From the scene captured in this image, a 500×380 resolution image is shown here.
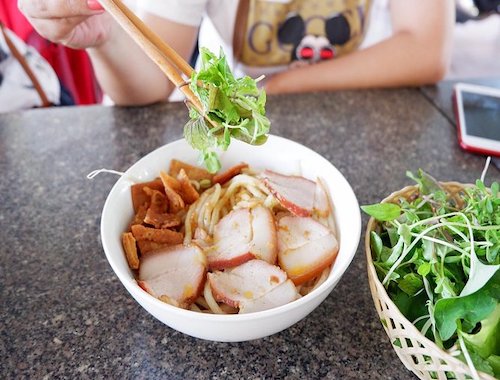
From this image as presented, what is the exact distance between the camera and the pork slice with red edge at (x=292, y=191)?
726 mm

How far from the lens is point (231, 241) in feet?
2.26

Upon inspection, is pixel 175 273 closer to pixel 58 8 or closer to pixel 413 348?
pixel 413 348

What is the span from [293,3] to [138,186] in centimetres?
71

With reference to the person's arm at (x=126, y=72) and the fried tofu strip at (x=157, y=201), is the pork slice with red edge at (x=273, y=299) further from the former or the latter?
the person's arm at (x=126, y=72)

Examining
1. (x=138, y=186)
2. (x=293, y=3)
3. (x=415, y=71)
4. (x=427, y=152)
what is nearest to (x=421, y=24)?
(x=415, y=71)

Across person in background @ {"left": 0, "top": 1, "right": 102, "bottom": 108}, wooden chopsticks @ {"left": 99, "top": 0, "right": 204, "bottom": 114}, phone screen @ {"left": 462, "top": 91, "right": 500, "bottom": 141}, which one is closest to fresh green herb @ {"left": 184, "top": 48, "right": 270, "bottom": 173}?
wooden chopsticks @ {"left": 99, "top": 0, "right": 204, "bottom": 114}

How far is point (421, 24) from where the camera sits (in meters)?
1.26

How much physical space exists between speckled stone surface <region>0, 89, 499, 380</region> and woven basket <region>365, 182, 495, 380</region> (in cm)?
5

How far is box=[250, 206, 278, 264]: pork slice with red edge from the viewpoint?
66 centimetres

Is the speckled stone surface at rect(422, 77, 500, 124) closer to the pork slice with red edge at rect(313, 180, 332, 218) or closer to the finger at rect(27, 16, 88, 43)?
the pork slice with red edge at rect(313, 180, 332, 218)

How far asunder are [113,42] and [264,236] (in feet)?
1.87

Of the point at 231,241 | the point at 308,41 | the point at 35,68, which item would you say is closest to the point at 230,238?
the point at 231,241

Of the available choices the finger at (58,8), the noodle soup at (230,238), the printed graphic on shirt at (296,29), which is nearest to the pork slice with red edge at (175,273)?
the noodle soup at (230,238)

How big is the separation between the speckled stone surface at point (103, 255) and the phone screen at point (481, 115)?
5 cm
